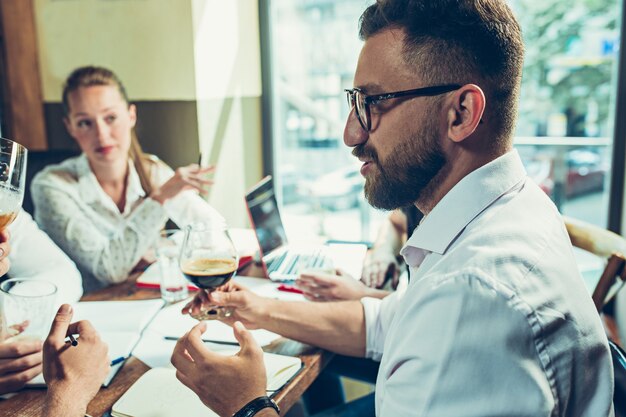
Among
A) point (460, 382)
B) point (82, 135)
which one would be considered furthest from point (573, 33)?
point (460, 382)

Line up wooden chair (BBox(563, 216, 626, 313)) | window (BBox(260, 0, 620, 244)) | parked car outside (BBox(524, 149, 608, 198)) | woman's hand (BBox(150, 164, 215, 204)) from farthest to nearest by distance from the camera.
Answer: parked car outside (BBox(524, 149, 608, 198)) → window (BBox(260, 0, 620, 244)) → woman's hand (BBox(150, 164, 215, 204)) → wooden chair (BBox(563, 216, 626, 313))

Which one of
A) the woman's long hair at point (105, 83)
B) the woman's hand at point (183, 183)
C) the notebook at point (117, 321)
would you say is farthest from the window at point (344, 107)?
the notebook at point (117, 321)

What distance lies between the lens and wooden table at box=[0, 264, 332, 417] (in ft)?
3.22

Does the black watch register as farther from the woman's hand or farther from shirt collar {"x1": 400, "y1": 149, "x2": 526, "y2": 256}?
the woman's hand

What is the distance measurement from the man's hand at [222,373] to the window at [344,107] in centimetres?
199

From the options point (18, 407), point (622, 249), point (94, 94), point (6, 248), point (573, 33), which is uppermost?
point (573, 33)

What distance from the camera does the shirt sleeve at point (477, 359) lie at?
70cm

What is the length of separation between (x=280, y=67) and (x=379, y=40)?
2147mm

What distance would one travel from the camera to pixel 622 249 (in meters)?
1.57

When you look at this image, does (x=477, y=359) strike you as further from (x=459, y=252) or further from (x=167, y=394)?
(x=167, y=394)

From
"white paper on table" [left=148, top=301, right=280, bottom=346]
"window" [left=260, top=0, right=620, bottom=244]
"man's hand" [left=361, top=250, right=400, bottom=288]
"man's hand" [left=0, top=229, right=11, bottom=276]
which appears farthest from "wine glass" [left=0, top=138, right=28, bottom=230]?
"window" [left=260, top=0, right=620, bottom=244]

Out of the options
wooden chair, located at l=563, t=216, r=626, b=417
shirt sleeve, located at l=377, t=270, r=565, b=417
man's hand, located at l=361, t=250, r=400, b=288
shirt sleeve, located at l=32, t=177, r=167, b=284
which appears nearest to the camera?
shirt sleeve, located at l=377, t=270, r=565, b=417

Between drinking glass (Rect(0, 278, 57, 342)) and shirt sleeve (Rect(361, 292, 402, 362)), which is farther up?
drinking glass (Rect(0, 278, 57, 342))

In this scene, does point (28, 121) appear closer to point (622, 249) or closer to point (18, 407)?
point (18, 407)
